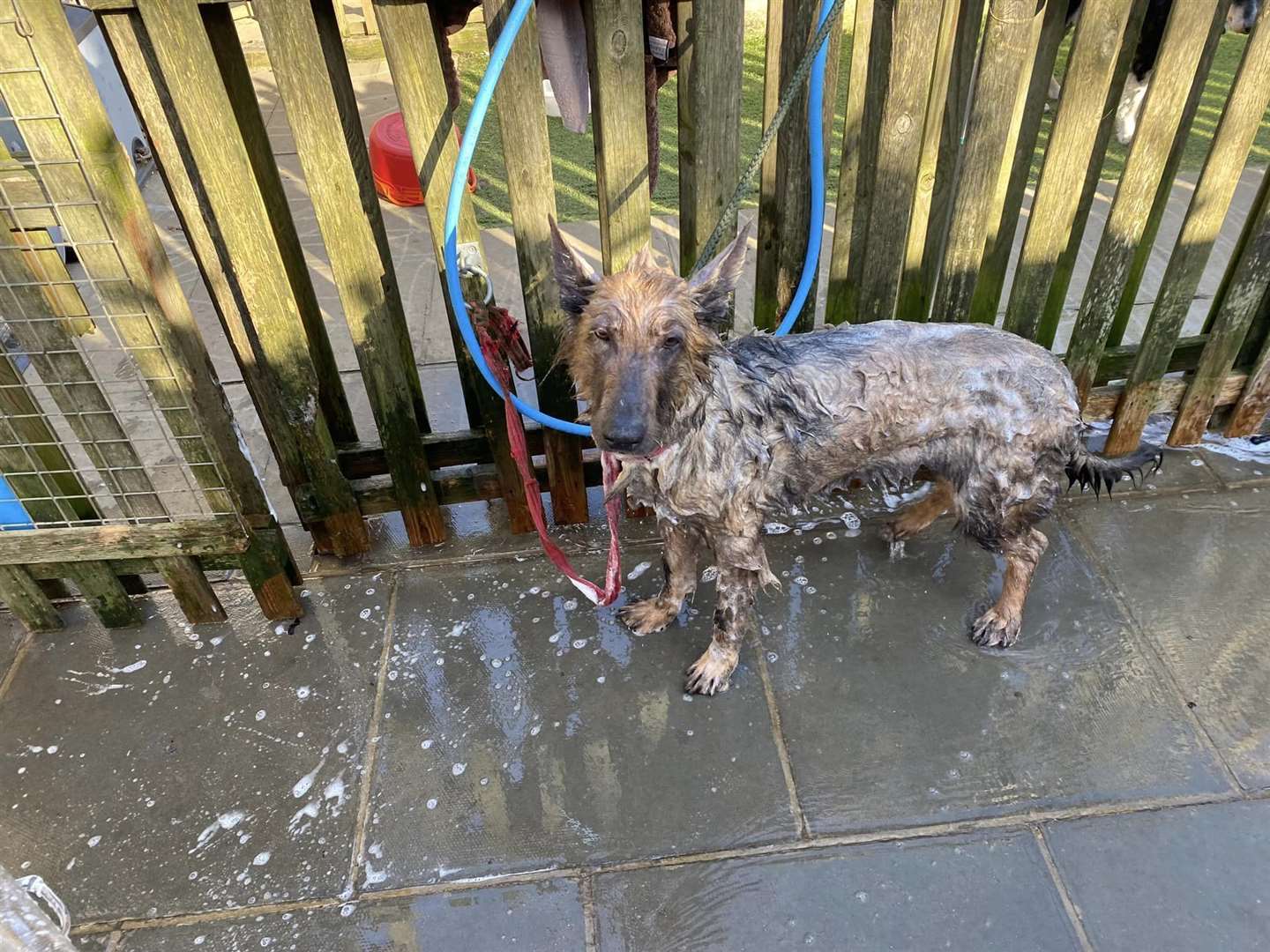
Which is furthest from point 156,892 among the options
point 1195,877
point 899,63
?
point 899,63

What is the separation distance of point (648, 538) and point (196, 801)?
83.2 inches

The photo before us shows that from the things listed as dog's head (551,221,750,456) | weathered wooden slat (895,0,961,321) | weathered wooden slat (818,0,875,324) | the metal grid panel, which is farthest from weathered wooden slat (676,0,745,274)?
the metal grid panel

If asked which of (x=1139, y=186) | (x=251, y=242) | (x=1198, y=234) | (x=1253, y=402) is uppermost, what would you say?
(x=251, y=242)

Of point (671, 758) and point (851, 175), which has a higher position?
point (851, 175)

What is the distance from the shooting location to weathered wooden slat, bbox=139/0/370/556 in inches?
105

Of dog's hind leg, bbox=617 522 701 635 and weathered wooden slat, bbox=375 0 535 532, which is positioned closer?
weathered wooden slat, bbox=375 0 535 532

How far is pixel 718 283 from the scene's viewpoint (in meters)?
2.62

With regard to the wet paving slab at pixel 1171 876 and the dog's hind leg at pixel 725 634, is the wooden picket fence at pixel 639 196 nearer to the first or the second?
the dog's hind leg at pixel 725 634

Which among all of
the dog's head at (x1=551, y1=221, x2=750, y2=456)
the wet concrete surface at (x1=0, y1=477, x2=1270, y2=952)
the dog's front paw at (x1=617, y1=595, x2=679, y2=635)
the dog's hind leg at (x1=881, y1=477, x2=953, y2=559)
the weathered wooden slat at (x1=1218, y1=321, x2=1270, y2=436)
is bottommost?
the wet concrete surface at (x1=0, y1=477, x2=1270, y2=952)

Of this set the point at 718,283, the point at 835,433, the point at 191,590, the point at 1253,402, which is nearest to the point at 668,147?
the point at 1253,402

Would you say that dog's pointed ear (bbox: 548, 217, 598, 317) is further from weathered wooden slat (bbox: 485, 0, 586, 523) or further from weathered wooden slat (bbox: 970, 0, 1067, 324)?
weathered wooden slat (bbox: 970, 0, 1067, 324)

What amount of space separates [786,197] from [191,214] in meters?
2.25

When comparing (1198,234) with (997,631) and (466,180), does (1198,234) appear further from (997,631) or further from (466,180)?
(466,180)

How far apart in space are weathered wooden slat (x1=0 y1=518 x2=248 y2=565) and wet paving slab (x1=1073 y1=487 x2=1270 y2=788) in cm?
378
